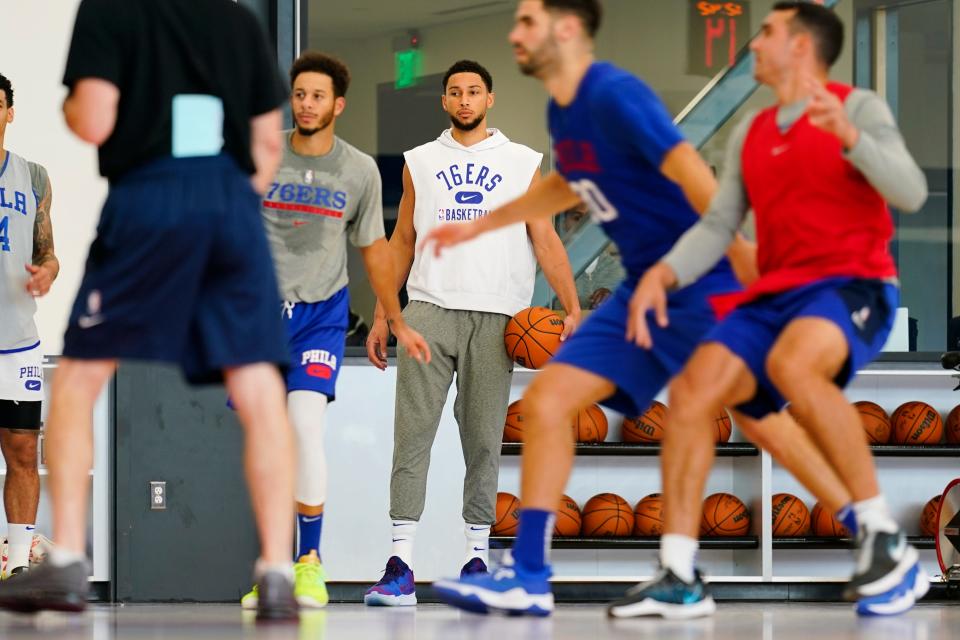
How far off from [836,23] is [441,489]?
368cm

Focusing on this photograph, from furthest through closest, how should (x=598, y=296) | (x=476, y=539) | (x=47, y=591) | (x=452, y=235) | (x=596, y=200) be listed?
(x=598, y=296) < (x=476, y=539) < (x=452, y=235) < (x=596, y=200) < (x=47, y=591)

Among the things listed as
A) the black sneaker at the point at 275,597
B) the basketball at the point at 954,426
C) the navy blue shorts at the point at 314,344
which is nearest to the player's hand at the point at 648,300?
the black sneaker at the point at 275,597

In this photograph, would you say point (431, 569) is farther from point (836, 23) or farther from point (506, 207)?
point (836, 23)

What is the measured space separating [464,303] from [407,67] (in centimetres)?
387

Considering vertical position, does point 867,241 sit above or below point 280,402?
above

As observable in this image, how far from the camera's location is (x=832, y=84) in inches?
169

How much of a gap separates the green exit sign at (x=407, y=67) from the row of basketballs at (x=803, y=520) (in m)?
3.71

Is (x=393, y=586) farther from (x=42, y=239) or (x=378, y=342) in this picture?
(x=42, y=239)

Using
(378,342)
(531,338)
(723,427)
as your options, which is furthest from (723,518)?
(378,342)

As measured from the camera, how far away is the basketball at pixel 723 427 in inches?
296

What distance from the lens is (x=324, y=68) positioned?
5449 millimetres

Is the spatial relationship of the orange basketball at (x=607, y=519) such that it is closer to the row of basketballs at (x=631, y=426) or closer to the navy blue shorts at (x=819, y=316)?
the row of basketballs at (x=631, y=426)

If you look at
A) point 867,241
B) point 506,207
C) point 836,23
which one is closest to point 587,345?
point 506,207

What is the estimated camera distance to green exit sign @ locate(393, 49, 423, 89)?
955 cm
